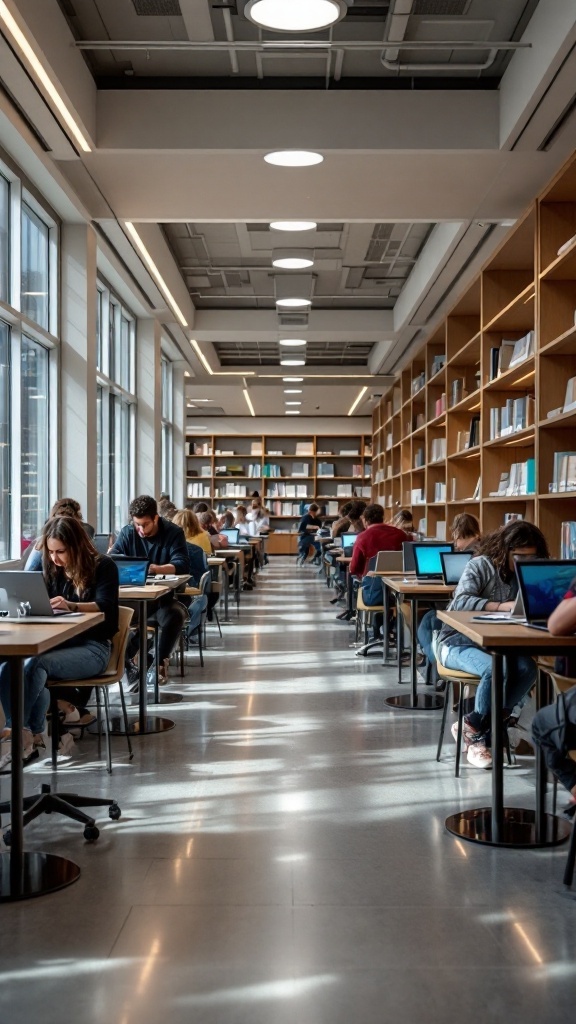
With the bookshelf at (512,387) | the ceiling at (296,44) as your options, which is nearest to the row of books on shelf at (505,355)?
the bookshelf at (512,387)

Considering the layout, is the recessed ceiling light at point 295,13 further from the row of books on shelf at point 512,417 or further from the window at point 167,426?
the window at point 167,426

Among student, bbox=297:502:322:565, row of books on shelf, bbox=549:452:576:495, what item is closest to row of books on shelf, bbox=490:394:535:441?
row of books on shelf, bbox=549:452:576:495

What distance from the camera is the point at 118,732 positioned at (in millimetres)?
5555

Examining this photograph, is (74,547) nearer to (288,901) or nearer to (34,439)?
(288,901)

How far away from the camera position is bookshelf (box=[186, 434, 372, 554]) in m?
23.5

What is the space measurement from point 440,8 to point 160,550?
3.66 metres

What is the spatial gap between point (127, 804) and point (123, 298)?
7377mm

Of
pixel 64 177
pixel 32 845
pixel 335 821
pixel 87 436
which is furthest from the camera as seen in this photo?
pixel 87 436

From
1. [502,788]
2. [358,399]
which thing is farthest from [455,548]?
[358,399]

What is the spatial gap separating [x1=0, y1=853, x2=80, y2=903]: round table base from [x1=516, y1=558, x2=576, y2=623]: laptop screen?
1843mm

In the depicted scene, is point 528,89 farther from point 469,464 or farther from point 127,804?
point 469,464

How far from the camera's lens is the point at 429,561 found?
687 centimetres

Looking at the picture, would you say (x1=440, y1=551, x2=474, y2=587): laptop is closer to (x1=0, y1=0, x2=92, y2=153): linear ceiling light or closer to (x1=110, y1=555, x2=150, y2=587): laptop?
(x1=110, y1=555, x2=150, y2=587): laptop

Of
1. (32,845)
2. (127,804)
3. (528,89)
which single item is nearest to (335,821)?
(127,804)
